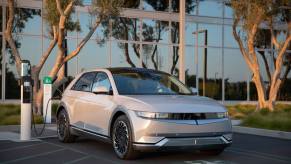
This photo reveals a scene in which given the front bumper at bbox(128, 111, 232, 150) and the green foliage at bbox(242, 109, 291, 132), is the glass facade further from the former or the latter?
the front bumper at bbox(128, 111, 232, 150)

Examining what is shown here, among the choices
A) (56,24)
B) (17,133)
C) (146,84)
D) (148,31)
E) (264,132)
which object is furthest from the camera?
(148,31)

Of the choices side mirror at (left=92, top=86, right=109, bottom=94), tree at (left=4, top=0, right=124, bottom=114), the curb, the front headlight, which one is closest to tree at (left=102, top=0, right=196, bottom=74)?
tree at (left=4, top=0, right=124, bottom=114)

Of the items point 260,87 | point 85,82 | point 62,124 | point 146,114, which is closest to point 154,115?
point 146,114

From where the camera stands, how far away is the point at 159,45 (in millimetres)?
25016

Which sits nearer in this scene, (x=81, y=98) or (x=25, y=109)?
(x=81, y=98)

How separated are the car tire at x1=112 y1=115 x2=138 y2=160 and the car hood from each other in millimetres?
304

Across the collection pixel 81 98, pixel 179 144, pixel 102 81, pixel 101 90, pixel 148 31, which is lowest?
pixel 179 144

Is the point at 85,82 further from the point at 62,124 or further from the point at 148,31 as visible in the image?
the point at 148,31

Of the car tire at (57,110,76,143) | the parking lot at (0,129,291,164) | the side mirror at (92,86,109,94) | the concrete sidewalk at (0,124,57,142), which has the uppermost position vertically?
the side mirror at (92,86,109,94)

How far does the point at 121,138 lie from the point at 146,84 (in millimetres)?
1312

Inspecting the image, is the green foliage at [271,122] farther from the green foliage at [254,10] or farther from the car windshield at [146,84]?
the car windshield at [146,84]

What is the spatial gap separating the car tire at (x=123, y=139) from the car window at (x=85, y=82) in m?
1.79

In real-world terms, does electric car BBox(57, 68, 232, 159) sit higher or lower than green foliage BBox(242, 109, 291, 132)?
higher

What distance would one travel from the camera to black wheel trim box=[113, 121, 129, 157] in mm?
8570
